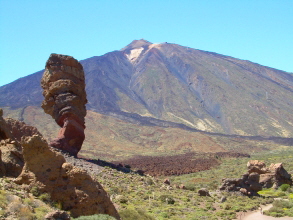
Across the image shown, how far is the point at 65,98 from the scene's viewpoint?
29875 mm

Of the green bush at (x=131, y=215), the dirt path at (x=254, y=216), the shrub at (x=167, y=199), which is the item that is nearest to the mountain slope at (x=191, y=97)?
the shrub at (x=167, y=199)

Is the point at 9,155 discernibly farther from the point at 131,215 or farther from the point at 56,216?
the point at 56,216

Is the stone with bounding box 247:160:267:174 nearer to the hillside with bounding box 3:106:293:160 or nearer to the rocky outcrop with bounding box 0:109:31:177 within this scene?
the rocky outcrop with bounding box 0:109:31:177

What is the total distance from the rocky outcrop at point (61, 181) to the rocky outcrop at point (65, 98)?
18.0 m

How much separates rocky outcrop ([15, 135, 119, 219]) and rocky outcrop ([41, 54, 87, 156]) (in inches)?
710

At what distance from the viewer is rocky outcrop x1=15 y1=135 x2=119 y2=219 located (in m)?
10.9

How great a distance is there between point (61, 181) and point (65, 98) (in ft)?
63.2

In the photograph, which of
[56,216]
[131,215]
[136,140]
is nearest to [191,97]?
[136,140]

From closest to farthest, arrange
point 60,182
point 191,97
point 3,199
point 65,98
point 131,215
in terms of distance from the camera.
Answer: point 3,199
point 60,182
point 131,215
point 65,98
point 191,97

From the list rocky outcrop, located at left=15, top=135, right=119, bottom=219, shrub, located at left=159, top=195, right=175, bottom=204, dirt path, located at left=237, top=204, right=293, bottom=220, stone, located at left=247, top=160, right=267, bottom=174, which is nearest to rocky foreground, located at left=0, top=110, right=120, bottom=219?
rocky outcrop, located at left=15, top=135, right=119, bottom=219

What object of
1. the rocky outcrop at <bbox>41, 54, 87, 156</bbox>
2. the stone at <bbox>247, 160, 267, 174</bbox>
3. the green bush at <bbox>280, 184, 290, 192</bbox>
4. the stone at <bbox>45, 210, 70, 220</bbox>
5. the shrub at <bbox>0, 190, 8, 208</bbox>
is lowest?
the stone at <bbox>45, 210, 70, 220</bbox>

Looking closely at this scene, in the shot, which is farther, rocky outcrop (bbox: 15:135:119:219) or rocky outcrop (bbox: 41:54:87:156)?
rocky outcrop (bbox: 41:54:87:156)

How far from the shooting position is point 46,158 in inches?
456

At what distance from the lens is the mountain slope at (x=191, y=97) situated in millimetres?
140875
